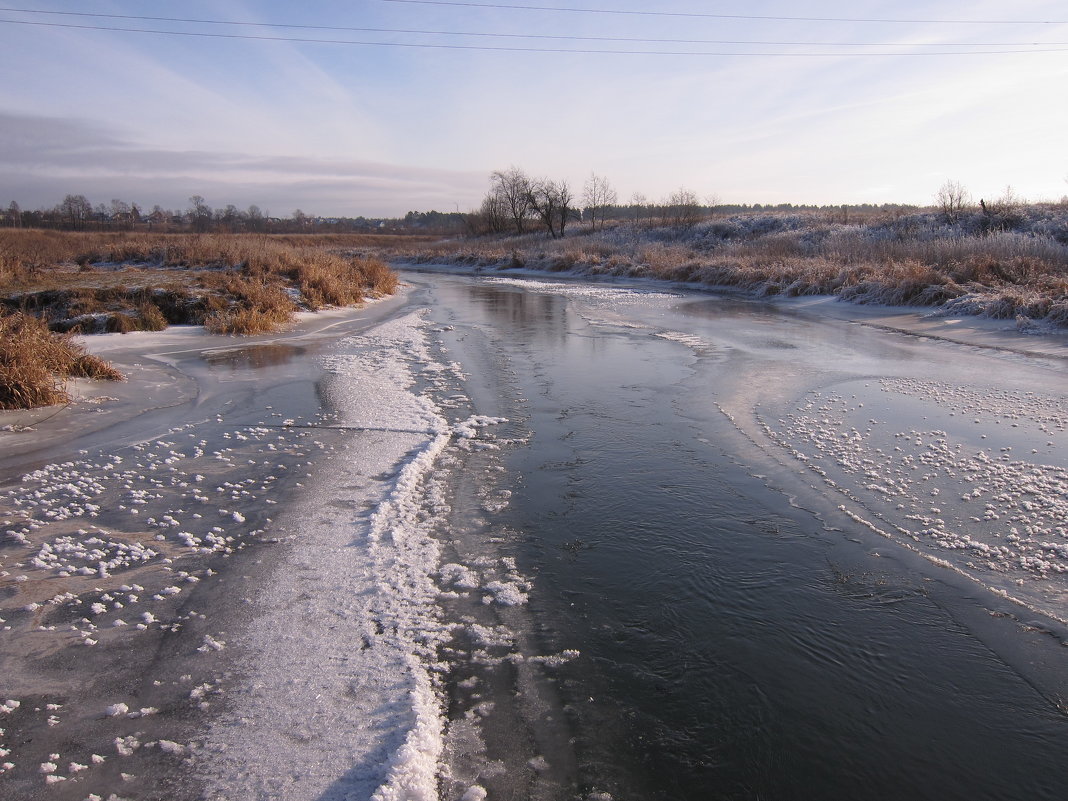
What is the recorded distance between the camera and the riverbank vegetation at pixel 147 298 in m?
7.54

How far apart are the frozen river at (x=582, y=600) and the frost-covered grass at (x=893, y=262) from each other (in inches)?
361

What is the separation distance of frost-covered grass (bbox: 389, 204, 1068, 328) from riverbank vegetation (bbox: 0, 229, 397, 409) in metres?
13.7

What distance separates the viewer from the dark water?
2539 mm

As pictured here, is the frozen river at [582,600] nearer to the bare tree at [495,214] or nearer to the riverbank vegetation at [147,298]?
the riverbank vegetation at [147,298]

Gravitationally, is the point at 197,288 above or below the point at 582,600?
above

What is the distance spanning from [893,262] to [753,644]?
20.0 metres

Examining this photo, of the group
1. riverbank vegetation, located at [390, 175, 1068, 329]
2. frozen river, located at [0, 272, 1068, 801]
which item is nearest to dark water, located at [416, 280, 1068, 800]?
frozen river, located at [0, 272, 1068, 801]

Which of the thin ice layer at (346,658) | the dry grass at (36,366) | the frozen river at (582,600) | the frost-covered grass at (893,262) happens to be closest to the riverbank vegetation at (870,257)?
the frost-covered grass at (893,262)

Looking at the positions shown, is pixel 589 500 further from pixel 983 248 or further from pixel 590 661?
pixel 983 248

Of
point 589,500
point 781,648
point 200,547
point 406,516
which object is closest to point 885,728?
point 781,648

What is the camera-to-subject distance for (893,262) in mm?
19844

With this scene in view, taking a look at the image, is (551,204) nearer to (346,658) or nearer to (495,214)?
(495,214)

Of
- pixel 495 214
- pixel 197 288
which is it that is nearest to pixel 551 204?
pixel 495 214

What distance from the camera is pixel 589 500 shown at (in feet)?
16.7
